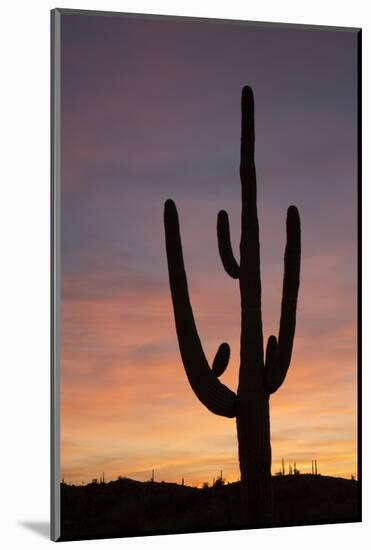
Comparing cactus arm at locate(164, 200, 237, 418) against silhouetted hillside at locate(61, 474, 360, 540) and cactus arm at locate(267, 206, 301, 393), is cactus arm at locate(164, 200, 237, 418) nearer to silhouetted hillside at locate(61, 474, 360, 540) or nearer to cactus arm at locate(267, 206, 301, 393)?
cactus arm at locate(267, 206, 301, 393)

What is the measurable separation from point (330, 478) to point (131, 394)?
128cm

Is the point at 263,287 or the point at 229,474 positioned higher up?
the point at 263,287

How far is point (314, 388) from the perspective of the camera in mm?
8109

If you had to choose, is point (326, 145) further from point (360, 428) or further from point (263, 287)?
point (360, 428)

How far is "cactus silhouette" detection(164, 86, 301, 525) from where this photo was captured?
7918mm

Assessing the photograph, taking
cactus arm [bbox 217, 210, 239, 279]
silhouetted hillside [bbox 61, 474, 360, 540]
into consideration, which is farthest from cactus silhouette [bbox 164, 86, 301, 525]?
silhouetted hillside [bbox 61, 474, 360, 540]

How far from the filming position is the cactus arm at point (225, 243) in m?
7.91

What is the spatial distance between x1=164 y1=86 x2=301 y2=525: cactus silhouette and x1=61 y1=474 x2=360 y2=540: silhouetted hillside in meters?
0.11

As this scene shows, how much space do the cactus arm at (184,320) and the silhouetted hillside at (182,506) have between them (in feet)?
1.72

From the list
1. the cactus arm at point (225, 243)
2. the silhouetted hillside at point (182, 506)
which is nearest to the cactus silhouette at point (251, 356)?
the cactus arm at point (225, 243)

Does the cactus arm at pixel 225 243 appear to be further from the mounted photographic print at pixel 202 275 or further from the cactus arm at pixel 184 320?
the cactus arm at pixel 184 320

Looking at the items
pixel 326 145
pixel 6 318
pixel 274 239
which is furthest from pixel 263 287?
pixel 6 318

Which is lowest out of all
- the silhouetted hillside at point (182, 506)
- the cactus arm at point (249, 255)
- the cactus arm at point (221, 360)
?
the silhouetted hillside at point (182, 506)

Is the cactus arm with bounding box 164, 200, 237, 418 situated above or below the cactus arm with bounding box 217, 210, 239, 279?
below
